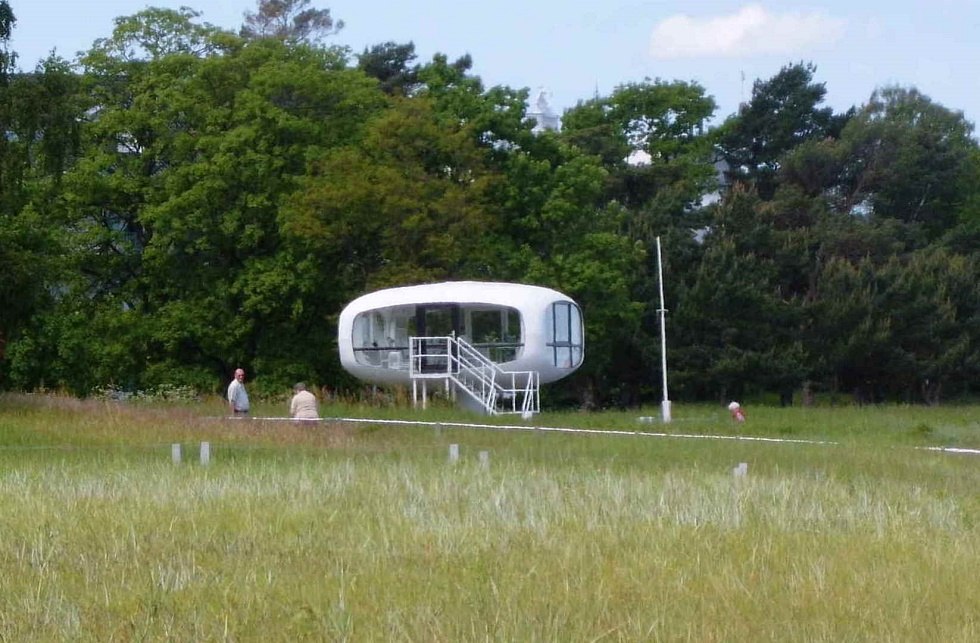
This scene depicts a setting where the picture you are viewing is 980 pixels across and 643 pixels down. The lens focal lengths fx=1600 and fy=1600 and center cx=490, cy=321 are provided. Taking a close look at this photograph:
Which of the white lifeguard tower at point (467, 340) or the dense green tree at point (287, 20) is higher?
the dense green tree at point (287, 20)

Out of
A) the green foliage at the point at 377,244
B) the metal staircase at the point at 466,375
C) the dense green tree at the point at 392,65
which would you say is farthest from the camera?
the dense green tree at the point at 392,65

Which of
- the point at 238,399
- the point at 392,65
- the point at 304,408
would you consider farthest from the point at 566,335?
the point at 392,65

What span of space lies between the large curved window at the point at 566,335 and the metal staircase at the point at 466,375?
4.28 ft

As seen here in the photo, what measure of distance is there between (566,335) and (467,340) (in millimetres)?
3007

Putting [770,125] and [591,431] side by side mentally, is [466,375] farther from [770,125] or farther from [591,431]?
[770,125]

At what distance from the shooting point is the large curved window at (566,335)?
4556 centimetres

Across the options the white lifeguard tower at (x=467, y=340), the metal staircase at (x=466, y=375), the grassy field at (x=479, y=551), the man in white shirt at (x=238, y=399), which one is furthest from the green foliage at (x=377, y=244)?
the grassy field at (x=479, y=551)

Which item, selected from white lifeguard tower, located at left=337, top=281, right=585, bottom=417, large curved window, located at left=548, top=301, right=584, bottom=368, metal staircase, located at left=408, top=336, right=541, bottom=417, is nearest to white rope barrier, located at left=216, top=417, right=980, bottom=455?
metal staircase, located at left=408, top=336, right=541, bottom=417

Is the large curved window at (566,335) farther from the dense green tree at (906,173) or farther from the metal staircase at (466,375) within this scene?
the dense green tree at (906,173)

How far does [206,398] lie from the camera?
46.5 metres

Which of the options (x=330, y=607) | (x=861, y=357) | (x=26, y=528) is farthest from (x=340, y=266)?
(x=330, y=607)

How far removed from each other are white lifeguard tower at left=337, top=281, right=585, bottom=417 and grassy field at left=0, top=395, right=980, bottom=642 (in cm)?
2210

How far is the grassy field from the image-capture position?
357 inches

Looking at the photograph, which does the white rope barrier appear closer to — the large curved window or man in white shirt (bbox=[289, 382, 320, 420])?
man in white shirt (bbox=[289, 382, 320, 420])
